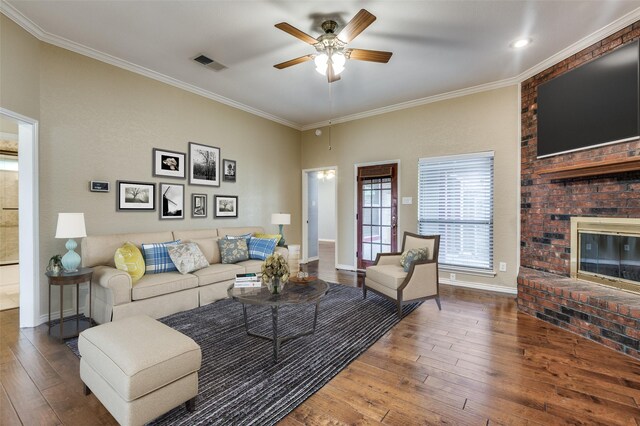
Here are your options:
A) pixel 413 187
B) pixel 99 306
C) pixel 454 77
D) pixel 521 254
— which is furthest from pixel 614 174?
pixel 99 306

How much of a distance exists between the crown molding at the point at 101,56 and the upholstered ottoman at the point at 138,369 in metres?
3.15

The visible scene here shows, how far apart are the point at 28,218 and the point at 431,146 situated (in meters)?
5.48

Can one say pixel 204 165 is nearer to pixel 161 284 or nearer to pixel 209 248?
pixel 209 248

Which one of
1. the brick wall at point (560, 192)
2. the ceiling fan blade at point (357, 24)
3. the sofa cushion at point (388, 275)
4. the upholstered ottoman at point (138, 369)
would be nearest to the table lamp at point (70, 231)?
the upholstered ottoman at point (138, 369)

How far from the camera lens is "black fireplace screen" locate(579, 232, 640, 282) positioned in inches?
116

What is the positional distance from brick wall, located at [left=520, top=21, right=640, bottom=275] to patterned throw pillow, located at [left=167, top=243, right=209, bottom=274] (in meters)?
4.48

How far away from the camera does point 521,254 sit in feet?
13.9

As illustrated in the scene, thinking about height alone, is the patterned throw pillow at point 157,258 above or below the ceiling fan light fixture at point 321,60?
below

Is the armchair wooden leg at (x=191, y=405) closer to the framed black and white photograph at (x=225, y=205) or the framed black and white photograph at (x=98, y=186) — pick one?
the framed black and white photograph at (x=98, y=186)

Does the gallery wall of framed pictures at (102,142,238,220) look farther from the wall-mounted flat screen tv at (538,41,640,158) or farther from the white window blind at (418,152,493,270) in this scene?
the wall-mounted flat screen tv at (538,41,640,158)

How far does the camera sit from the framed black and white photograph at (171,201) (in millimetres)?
4277

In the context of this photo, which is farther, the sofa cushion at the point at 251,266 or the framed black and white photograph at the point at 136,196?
the sofa cushion at the point at 251,266

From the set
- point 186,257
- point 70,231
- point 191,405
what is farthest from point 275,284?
point 70,231

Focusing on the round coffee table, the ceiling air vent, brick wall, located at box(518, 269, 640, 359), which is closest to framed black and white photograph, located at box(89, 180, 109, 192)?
the ceiling air vent
